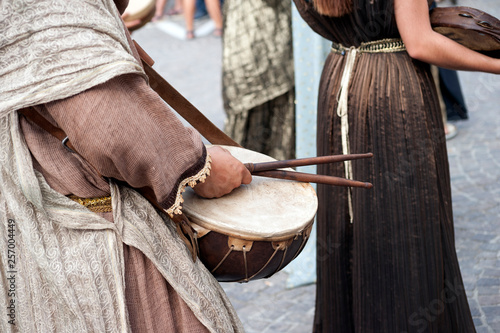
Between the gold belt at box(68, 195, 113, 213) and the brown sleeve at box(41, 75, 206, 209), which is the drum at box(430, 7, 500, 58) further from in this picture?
the gold belt at box(68, 195, 113, 213)

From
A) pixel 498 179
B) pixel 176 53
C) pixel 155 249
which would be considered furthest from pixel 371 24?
pixel 176 53

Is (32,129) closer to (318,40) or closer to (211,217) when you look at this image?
(211,217)

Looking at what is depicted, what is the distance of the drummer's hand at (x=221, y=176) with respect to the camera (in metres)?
1.68

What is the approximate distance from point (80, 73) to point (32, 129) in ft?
0.76

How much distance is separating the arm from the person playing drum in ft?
3.18

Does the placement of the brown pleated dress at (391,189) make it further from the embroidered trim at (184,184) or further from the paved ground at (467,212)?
the embroidered trim at (184,184)

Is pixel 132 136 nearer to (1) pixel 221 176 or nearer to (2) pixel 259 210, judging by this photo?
(1) pixel 221 176

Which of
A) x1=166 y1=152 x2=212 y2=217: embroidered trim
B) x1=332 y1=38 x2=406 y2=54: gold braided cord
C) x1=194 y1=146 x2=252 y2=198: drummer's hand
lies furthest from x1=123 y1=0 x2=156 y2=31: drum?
x1=166 y1=152 x2=212 y2=217: embroidered trim

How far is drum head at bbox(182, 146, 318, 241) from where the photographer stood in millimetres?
1688

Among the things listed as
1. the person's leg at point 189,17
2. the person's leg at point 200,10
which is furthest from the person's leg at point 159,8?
the person's leg at point 189,17

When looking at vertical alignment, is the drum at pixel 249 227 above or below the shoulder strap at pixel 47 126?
below

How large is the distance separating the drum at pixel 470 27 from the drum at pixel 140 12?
6.15 feet

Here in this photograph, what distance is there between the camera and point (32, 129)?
5.22ft

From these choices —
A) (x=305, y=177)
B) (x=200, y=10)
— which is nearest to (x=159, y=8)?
(x=200, y=10)
